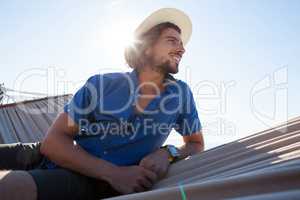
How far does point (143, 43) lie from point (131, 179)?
1.01 metres

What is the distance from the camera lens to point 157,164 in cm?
127

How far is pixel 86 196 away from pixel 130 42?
3.69 ft

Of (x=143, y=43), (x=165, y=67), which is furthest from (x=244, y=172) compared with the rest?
(x=143, y=43)

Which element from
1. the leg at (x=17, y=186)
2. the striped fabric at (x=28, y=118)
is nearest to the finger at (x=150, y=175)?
the leg at (x=17, y=186)

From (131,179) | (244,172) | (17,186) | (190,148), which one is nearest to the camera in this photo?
(244,172)

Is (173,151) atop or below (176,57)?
below

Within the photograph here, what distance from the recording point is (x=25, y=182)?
1037 millimetres

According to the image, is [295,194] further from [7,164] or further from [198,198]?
[7,164]

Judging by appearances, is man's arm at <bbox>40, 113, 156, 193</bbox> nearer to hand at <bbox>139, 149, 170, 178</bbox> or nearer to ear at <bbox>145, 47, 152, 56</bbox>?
hand at <bbox>139, 149, 170, 178</bbox>

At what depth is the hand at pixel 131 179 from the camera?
114 cm

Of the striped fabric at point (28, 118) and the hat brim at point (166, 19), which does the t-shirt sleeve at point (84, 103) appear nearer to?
the hat brim at point (166, 19)

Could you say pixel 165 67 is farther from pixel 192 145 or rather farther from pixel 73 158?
pixel 73 158

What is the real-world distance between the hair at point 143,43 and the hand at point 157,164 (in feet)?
2.24

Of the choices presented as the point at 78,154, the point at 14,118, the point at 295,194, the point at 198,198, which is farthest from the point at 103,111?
the point at 14,118
